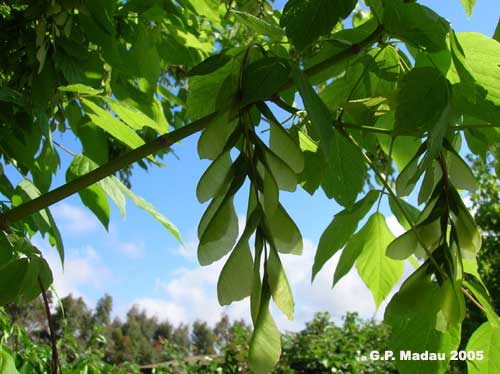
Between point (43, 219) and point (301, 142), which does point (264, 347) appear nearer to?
point (301, 142)

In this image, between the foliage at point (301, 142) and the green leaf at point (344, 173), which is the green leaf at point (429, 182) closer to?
the foliage at point (301, 142)

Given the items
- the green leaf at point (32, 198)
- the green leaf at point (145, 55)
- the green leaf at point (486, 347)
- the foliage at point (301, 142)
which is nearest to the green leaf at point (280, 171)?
the foliage at point (301, 142)

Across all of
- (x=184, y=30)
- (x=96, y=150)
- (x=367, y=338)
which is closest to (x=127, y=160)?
(x=96, y=150)

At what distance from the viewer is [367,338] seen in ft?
19.7

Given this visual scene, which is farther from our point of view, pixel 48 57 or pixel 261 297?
pixel 48 57

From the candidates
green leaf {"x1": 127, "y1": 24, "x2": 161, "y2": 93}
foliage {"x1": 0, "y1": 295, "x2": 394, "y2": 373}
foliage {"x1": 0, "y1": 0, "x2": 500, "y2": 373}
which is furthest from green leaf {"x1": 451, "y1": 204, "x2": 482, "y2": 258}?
foliage {"x1": 0, "y1": 295, "x2": 394, "y2": 373}

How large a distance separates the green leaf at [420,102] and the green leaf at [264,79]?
107 millimetres

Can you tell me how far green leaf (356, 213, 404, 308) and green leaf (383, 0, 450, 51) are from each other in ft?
1.16

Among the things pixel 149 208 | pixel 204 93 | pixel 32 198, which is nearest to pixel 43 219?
pixel 32 198

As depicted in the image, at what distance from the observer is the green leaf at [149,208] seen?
3.28 feet

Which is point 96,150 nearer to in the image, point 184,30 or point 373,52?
point 184,30

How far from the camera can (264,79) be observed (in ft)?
1.35

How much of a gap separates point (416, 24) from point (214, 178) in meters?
0.24

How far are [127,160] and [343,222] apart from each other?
0.37m
